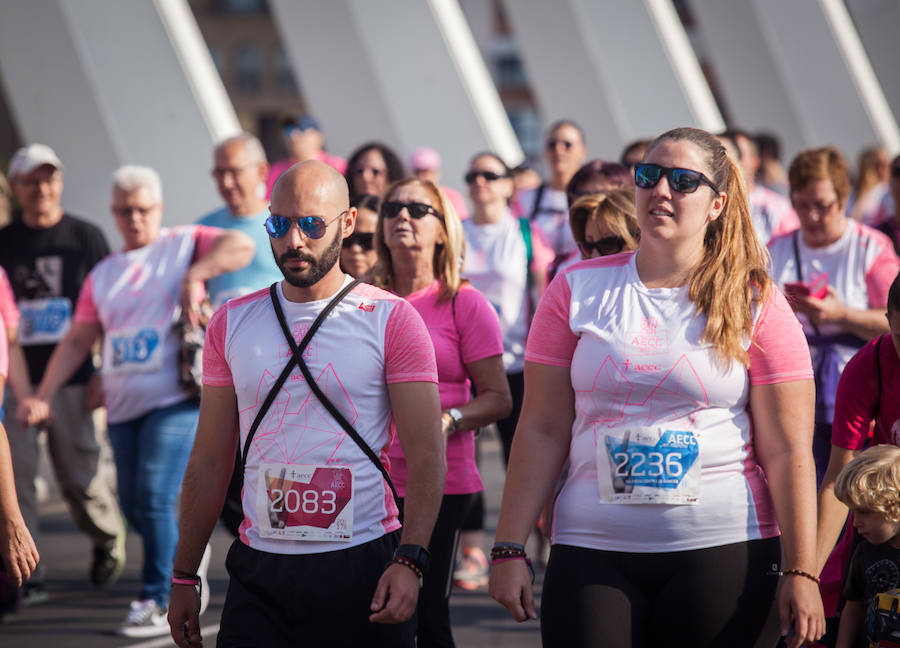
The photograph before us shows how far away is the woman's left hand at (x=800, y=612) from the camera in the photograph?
3.09m

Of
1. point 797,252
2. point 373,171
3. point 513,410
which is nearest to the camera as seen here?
point 797,252

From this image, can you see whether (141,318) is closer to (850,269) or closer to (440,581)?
(440,581)

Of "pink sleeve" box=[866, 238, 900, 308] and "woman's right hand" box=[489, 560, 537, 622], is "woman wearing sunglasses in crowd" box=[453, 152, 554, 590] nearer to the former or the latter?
"pink sleeve" box=[866, 238, 900, 308]

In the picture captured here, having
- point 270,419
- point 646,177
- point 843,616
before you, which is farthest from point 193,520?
point 843,616

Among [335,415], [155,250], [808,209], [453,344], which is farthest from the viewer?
[155,250]

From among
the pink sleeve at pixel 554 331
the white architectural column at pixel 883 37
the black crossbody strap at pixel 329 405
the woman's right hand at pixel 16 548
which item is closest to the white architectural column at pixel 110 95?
the woman's right hand at pixel 16 548

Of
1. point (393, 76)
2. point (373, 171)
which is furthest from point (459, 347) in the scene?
point (393, 76)

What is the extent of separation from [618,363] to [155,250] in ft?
12.5

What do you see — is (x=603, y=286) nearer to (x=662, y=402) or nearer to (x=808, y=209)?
(x=662, y=402)

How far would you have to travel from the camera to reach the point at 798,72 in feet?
60.1

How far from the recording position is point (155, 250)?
21.3 feet

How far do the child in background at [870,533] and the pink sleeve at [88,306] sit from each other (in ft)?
13.3

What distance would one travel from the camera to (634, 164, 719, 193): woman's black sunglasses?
326 cm

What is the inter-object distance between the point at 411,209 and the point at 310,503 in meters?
1.83
